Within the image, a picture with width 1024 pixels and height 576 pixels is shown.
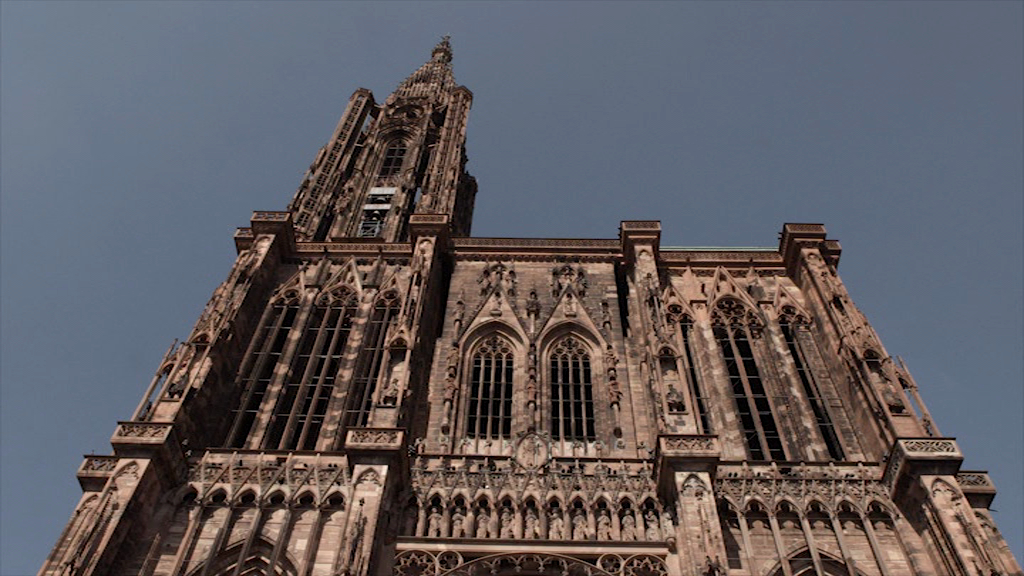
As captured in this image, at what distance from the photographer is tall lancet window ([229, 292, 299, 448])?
76.3 feet

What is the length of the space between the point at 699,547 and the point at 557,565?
9.61 ft

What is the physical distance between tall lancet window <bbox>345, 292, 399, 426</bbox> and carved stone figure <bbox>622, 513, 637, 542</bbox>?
690 cm

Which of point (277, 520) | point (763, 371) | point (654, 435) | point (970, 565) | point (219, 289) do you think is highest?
point (219, 289)

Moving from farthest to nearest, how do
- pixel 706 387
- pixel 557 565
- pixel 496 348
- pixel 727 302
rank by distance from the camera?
pixel 727 302 → pixel 496 348 → pixel 706 387 → pixel 557 565

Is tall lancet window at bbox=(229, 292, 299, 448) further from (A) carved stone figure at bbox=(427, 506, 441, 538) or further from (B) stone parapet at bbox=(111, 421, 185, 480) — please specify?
(A) carved stone figure at bbox=(427, 506, 441, 538)

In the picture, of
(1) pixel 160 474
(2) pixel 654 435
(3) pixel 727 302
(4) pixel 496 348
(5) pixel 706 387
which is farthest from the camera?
(3) pixel 727 302

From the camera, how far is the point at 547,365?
25.5 metres

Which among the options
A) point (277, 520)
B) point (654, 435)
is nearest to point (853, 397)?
point (654, 435)

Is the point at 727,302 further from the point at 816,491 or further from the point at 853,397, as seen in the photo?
the point at 816,491

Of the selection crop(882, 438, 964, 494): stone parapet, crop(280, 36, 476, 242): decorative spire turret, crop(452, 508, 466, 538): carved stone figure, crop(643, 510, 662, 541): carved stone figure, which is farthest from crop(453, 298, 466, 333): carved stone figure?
crop(882, 438, 964, 494): stone parapet

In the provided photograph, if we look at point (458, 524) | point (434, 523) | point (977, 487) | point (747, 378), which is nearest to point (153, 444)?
point (434, 523)

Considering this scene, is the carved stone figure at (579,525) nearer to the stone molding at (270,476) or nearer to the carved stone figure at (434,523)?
the carved stone figure at (434,523)

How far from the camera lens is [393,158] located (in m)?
39.7

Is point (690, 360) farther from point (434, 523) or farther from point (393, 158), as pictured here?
point (393, 158)
